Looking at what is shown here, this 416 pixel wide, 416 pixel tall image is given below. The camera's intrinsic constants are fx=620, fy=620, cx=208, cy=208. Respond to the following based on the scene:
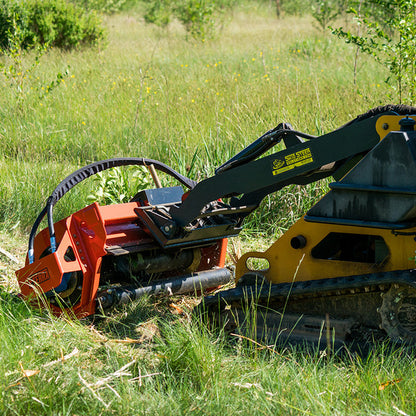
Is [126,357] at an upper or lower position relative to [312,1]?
lower

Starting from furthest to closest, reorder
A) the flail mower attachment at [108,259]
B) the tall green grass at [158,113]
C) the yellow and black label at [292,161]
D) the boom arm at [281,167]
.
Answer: the tall green grass at [158,113] → the flail mower attachment at [108,259] → the yellow and black label at [292,161] → the boom arm at [281,167]

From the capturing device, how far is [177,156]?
657 centimetres

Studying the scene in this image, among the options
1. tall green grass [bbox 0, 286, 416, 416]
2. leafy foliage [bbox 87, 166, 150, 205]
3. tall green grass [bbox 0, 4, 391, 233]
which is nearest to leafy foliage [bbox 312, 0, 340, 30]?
tall green grass [bbox 0, 4, 391, 233]

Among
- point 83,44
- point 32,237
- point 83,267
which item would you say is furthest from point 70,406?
point 83,44

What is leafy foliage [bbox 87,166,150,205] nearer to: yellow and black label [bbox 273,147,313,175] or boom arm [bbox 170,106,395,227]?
boom arm [bbox 170,106,395,227]

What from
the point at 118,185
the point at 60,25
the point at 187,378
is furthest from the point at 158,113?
the point at 60,25

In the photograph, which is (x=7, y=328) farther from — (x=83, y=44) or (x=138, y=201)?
(x=83, y=44)

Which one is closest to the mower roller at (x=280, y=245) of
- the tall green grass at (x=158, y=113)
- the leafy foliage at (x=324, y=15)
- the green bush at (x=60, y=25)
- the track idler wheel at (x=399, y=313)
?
the track idler wheel at (x=399, y=313)

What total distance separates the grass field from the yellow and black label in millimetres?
1056

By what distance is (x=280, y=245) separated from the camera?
12.6 ft

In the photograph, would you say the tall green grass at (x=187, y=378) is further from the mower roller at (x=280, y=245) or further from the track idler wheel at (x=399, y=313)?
the mower roller at (x=280, y=245)

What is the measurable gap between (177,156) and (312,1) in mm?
25486

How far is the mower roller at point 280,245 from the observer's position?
10.9 ft

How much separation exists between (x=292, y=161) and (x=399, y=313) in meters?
1.03
